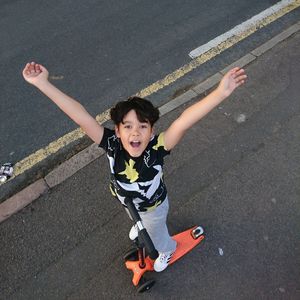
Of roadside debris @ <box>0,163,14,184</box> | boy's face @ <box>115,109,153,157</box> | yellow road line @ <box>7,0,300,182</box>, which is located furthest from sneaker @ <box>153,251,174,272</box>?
roadside debris @ <box>0,163,14,184</box>

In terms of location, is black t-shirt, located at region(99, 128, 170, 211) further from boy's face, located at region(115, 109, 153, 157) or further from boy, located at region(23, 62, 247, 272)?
boy's face, located at region(115, 109, 153, 157)

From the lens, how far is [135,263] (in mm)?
3367

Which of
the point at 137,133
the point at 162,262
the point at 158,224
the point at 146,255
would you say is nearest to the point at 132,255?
the point at 146,255

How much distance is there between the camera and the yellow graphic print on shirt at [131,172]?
2.51m

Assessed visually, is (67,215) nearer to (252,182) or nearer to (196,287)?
(196,287)

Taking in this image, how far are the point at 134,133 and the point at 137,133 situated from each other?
0.06ft

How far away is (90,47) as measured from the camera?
549cm

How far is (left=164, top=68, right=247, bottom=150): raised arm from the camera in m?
2.30

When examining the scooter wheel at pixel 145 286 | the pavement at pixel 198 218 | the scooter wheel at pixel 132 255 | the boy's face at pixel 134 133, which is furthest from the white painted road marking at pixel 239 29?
the scooter wheel at pixel 145 286

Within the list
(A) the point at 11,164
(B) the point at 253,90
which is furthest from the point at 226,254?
(A) the point at 11,164

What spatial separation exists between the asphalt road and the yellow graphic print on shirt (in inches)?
84.8

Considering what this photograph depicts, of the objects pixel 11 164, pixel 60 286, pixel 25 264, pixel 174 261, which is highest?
pixel 11 164

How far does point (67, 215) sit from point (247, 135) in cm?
226

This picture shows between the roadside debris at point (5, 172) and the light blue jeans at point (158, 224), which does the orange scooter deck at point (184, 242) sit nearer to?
the light blue jeans at point (158, 224)
